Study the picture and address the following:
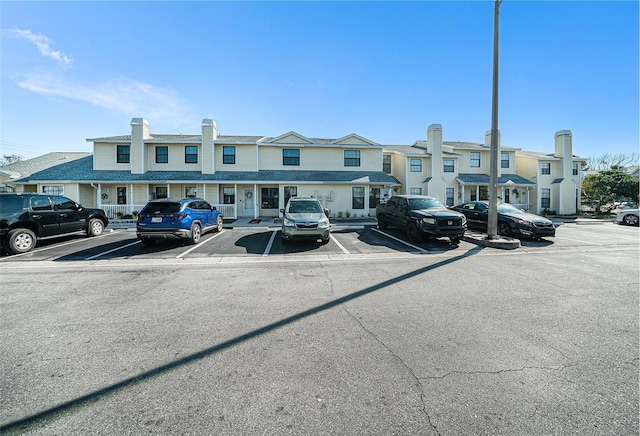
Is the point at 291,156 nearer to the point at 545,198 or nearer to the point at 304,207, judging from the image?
the point at 304,207

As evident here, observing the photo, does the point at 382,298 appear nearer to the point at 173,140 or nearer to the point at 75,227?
the point at 75,227

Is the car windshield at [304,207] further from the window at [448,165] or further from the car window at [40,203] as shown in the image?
the window at [448,165]

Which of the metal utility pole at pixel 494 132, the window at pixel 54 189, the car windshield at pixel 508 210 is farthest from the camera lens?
the window at pixel 54 189

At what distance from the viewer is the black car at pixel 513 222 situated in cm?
1126

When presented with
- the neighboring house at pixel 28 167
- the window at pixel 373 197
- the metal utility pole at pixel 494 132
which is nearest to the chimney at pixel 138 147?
the neighboring house at pixel 28 167

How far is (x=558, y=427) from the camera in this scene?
2111 mm

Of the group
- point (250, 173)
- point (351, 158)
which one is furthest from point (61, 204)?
point (351, 158)

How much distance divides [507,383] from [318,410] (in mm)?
1869

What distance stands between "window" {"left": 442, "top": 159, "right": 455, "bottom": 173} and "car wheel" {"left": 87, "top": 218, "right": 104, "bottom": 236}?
79.0 feet

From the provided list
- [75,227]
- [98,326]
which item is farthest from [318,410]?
[75,227]

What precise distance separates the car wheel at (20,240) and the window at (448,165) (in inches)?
1009

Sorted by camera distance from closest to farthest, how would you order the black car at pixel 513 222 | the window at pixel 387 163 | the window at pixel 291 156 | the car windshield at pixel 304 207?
the car windshield at pixel 304 207
the black car at pixel 513 222
the window at pixel 291 156
the window at pixel 387 163

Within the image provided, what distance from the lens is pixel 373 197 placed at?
21875 millimetres

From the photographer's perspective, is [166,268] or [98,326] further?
[166,268]
